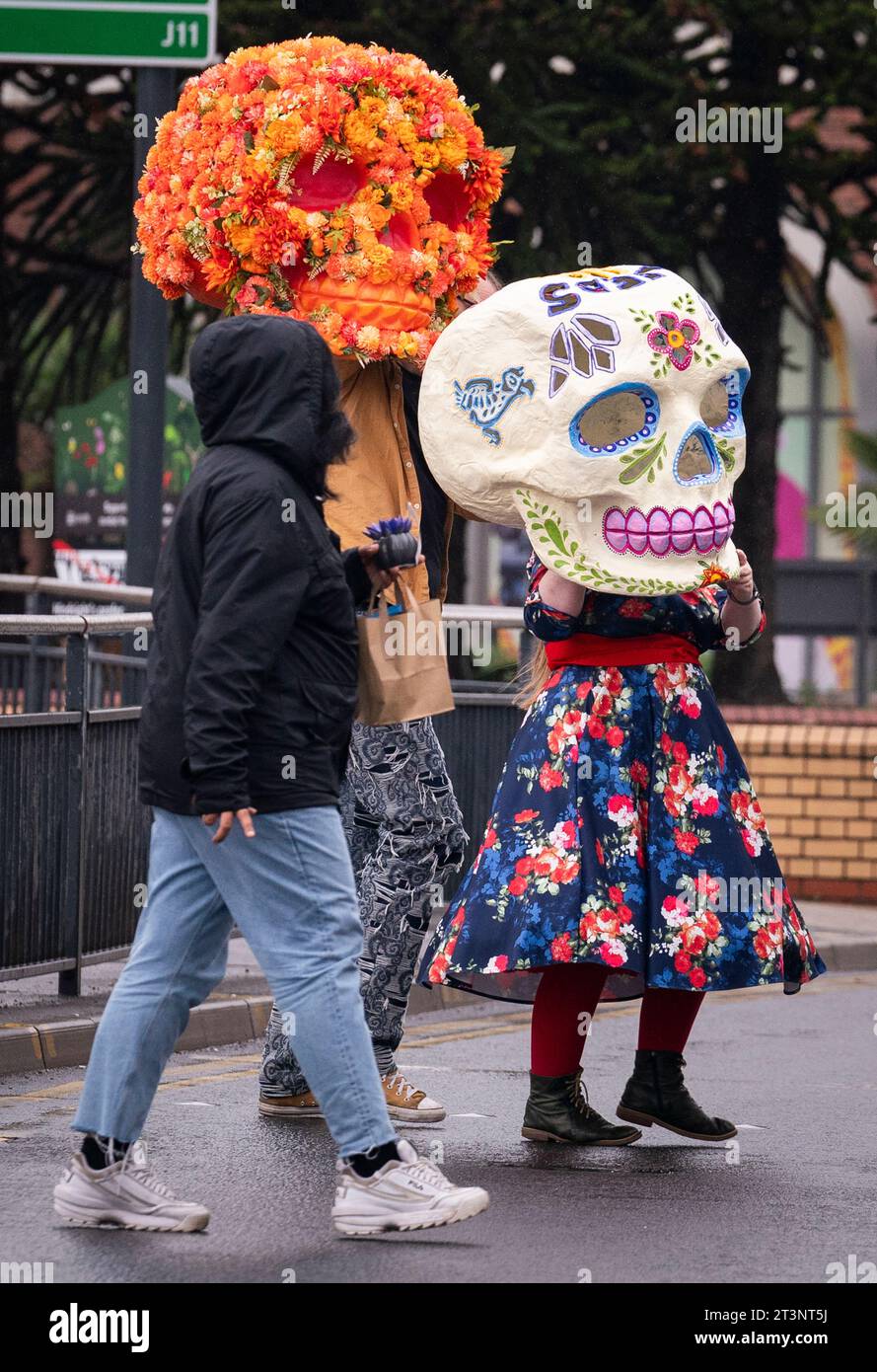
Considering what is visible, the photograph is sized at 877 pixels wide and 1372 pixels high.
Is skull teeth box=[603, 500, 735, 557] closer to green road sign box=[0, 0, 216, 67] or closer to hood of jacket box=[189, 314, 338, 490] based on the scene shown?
hood of jacket box=[189, 314, 338, 490]

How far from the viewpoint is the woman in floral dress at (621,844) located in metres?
5.56

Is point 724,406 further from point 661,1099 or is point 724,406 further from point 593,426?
point 661,1099

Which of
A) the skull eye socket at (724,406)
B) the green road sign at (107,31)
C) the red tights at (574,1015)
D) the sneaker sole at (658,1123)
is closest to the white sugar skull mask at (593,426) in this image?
the skull eye socket at (724,406)

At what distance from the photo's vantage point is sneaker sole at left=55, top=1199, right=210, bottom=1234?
4.84m

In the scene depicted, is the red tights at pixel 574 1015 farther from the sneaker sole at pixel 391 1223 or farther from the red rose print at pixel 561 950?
the sneaker sole at pixel 391 1223

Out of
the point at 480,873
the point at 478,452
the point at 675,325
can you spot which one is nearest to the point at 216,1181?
the point at 480,873

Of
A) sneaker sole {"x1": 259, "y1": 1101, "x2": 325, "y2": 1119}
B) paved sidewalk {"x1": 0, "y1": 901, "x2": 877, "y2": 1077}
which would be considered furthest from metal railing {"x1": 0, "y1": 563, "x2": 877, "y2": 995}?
sneaker sole {"x1": 259, "y1": 1101, "x2": 325, "y2": 1119}

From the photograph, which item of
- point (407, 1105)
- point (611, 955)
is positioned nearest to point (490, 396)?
point (611, 955)

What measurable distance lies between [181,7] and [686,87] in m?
6.19

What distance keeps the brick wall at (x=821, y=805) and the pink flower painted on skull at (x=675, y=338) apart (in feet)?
21.3

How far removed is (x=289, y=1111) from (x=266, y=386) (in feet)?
7.56

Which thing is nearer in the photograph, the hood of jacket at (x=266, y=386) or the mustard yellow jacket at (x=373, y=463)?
the hood of jacket at (x=266, y=386)

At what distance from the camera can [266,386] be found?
185 inches
